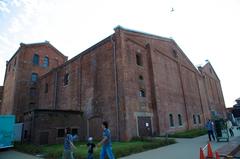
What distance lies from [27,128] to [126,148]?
11.0m

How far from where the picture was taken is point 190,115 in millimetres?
24547

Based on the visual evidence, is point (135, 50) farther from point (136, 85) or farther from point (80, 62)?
point (80, 62)

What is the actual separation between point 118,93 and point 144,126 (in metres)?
4.03

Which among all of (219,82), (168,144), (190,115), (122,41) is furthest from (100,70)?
(219,82)

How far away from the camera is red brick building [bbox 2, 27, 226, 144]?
15430mm

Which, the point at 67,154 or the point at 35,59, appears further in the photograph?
the point at 35,59

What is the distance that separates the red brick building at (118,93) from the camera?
15.4 m

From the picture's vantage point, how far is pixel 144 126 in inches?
634

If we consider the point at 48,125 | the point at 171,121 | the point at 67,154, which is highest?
A: the point at 48,125

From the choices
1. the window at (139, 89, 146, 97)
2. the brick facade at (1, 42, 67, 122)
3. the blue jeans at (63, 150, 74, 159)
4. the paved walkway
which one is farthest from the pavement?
the brick facade at (1, 42, 67, 122)

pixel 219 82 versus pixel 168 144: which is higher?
pixel 219 82

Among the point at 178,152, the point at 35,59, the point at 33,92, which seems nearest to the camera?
the point at 178,152

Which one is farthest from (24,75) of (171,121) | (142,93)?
(171,121)

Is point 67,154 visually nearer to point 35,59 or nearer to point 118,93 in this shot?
point 118,93
